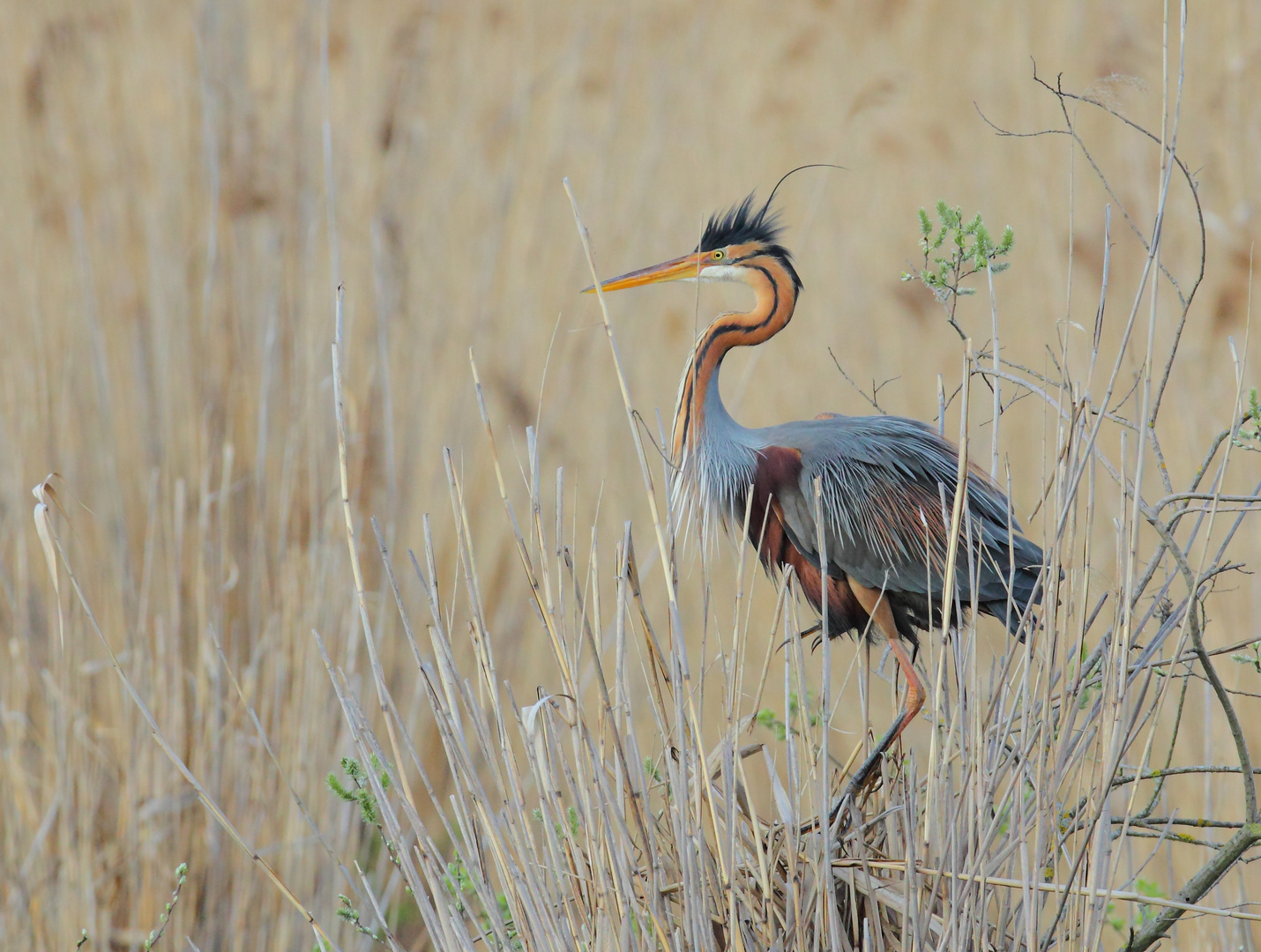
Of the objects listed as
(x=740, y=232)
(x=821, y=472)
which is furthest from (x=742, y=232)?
(x=821, y=472)

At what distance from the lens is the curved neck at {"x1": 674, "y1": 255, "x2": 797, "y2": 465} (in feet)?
4.28

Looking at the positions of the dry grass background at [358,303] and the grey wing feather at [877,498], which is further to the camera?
the dry grass background at [358,303]

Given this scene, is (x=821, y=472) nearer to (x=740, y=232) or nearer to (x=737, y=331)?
(x=737, y=331)

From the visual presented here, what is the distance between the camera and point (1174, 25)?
2.55m

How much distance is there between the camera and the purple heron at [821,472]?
4.21 feet

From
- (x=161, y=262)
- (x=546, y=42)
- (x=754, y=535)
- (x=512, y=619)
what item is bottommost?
(x=512, y=619)

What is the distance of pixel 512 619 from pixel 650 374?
2.09 feet

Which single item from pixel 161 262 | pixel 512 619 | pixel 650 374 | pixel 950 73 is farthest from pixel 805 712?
pixel 950 73

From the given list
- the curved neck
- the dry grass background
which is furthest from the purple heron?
the dry grass background

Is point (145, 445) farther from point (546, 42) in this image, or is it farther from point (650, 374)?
point (546, 42)

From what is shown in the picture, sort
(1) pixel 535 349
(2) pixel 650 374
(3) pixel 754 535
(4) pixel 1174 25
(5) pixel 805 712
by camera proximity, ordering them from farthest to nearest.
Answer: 1. (4) pixel 1174 25
2. (2) pixel 650 374
3. (1) pixel 535 349
4. (3) pixel 754 535
5. (5) pixel 805 712

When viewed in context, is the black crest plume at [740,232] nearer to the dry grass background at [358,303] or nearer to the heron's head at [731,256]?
the heron's head at [731,256]

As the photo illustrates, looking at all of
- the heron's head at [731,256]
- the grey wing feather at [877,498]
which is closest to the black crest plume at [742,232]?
the heron's head at [731,256]

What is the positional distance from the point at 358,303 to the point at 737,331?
881mm
